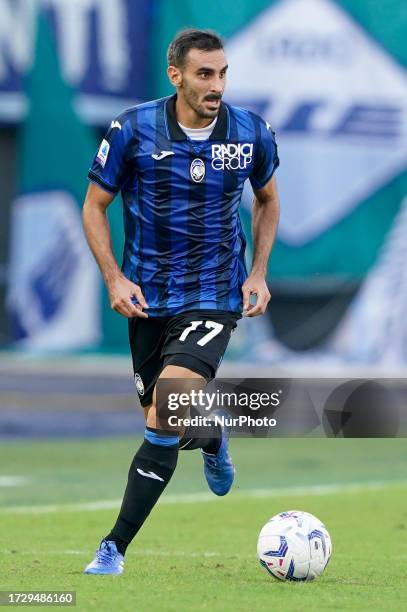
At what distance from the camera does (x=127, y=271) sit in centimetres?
688

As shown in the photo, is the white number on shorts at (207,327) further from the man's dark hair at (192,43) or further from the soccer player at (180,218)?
the man's dark hair at (192,43)

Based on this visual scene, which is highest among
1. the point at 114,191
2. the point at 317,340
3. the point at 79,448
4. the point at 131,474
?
the point at 114,191

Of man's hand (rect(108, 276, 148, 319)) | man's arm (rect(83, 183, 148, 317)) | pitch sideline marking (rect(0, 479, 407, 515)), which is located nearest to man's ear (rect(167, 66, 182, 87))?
man's arm (rect(83, 183, 148, 317))

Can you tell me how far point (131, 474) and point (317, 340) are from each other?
48.4 ft

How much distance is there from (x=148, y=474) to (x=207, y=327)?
0.76m

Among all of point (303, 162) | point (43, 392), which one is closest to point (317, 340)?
point (303, 162)

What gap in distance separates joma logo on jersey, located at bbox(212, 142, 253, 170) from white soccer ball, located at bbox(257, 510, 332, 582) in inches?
68.6

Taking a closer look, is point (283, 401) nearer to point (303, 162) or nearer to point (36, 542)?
point (36, 542)

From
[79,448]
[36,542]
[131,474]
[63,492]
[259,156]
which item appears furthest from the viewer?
[79,448]

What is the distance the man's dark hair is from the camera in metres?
6.57

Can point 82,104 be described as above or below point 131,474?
below

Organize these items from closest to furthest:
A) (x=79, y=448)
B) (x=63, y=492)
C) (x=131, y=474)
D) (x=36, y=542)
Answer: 1. (x=131, y=474)
2. (x=36, y=542)
3. (x=63, y=492)
4. (x=79, y=448)

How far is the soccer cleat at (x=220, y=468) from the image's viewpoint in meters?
7.35

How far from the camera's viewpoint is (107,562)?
639cm
